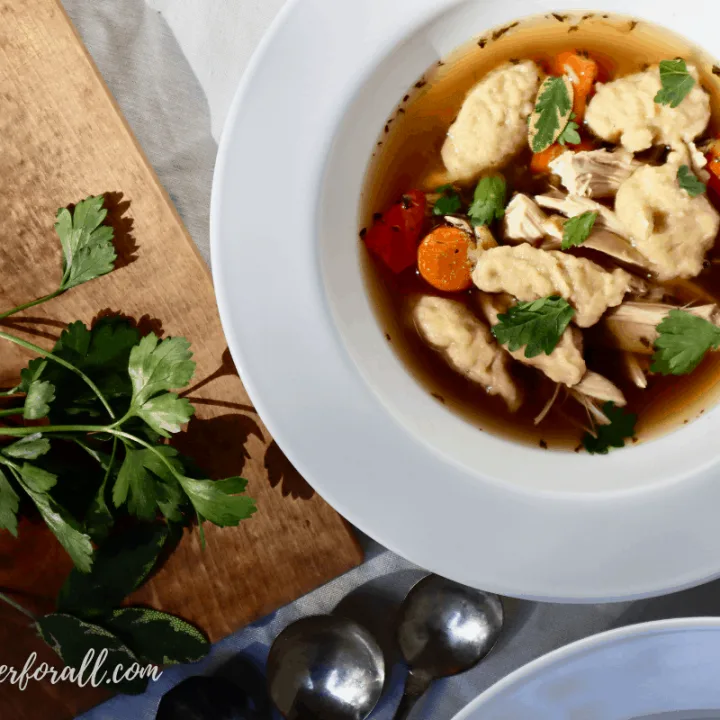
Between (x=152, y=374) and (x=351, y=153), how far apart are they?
0.60m

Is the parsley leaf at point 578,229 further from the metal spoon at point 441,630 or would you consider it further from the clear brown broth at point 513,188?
the metal spoon at point 441,630

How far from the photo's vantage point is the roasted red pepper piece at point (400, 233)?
147 centimetres

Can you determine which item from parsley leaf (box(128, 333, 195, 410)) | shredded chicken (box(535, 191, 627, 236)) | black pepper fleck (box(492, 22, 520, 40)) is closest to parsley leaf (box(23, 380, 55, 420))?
parsley leaf (box(128, 333, 195, 410))

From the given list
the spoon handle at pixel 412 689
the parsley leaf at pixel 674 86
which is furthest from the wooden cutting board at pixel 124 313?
the parsley leaf at pixel 674 86

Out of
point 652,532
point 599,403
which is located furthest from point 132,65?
point 652,532

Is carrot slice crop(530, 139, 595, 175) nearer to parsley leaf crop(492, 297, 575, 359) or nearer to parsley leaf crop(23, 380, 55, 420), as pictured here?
parsley leaf crop(492, 297, 575, 359)

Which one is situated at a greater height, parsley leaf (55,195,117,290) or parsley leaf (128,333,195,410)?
parsley leaf (55,195,117,290)

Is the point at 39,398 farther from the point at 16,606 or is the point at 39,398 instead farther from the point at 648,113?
the point at 648,113

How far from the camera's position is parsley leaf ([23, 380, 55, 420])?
1247mm

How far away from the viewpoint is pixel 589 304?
136 centimetres

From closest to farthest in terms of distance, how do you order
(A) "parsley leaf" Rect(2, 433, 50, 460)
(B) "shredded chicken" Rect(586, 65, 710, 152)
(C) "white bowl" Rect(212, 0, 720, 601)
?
(C) "white bowl" Rect(212, 0, 720, 601) < (A) "parsley leaf" Rect(2, 433, 50, 460) < (B) "shredded chicken" Rect(586, 65, 710, 152)

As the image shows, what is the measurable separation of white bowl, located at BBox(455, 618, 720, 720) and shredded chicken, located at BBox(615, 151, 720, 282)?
71 centimetres

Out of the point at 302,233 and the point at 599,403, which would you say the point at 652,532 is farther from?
the point at 302,233

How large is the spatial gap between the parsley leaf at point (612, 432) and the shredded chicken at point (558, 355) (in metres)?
0.13
